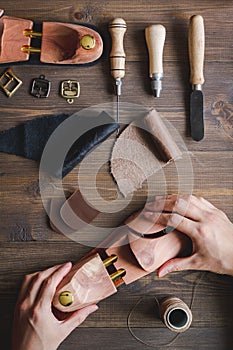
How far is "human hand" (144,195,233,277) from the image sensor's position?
1251 mm

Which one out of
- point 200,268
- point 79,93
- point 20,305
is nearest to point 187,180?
point 200,268

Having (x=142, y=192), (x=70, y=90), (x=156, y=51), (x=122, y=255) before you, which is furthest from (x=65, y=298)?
(x=156, y=51)

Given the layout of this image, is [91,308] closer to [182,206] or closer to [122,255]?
[122,255]

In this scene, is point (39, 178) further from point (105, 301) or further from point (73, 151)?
point (105, 301)

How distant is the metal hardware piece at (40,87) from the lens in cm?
130

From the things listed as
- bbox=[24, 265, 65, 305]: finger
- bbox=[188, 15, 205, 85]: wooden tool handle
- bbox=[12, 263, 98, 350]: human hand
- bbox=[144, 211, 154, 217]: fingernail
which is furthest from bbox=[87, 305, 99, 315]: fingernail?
bbox=[188, 15, 205, 85]: wooden tool handle

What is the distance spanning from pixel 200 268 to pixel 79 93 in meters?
0.45

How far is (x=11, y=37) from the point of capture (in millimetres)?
1290

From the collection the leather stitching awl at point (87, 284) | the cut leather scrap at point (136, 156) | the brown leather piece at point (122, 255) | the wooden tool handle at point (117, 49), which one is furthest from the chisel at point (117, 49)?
the leather stitching awl at point (87, 284)

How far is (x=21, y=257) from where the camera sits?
51.3 inches

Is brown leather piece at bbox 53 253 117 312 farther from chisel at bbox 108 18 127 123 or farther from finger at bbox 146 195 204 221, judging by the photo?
chisel at bbox 108 18 127 123

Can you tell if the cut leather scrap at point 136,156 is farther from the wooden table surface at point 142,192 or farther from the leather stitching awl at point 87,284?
the leather stitching awl at point 87,284

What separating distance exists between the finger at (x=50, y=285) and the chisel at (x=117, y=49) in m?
0.41

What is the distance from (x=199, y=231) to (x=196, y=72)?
33cm
